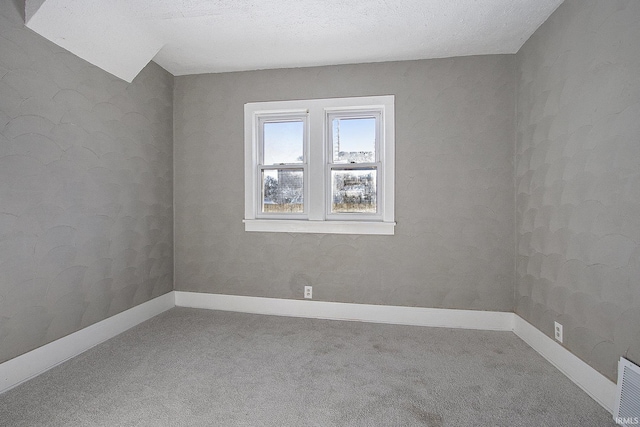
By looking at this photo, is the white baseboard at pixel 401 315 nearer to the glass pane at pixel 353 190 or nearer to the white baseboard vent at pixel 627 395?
the white baseboard vent at pixel 627 395

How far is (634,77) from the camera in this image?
1623mm

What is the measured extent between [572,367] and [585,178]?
1250mm

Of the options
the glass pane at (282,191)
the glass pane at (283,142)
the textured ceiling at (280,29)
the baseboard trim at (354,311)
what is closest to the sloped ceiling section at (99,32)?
the textured ceiling at (280,29)

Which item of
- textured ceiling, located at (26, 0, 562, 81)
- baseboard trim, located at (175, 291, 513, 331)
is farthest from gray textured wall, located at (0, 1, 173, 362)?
baseboard trim, located at (175, 291, 513, 331)

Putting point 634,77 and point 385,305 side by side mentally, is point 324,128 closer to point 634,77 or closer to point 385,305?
point 385,305

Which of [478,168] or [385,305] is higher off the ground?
[478,168]

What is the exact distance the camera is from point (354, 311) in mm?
3191

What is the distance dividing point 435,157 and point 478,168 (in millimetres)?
405

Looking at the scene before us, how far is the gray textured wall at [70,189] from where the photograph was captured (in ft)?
6.41

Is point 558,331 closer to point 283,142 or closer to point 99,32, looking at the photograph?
point 283,142

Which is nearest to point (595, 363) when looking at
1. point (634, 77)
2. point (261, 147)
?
point (634, 77)

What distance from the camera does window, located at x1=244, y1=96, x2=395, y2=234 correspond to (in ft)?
10.4

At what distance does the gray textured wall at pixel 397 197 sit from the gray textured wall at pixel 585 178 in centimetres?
29

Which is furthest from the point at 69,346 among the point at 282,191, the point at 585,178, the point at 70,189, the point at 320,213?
the point at 585,178
